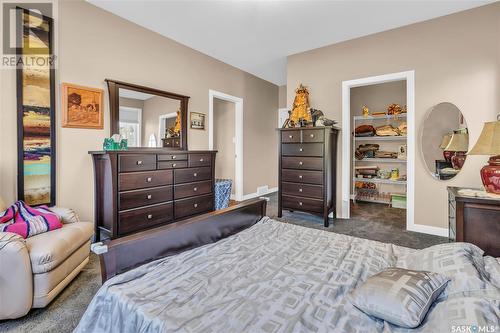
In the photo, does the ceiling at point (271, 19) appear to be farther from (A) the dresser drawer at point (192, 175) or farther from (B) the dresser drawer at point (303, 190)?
(B) the dresser drawer at point (303, 190)

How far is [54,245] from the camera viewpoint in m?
1.73

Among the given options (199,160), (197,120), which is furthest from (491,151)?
(197,120)

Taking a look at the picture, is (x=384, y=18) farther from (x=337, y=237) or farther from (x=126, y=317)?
(x=126, y=317)

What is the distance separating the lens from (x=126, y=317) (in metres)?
0.91

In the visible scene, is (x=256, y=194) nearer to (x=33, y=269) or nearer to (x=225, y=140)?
(x=225, y=140)

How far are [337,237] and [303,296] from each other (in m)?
0.80

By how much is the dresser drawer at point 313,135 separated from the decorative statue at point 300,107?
486mm

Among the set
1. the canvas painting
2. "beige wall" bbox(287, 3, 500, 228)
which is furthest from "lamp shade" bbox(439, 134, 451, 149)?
the canvas painting

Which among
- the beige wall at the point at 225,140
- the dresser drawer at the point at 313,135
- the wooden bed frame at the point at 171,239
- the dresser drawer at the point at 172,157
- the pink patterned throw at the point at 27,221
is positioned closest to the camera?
the wooden bed frame at the point at 171,239

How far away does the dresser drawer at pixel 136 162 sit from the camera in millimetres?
2658

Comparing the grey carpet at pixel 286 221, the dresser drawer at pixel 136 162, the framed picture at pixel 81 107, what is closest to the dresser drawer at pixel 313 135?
the grey carpet at pixel 286 221

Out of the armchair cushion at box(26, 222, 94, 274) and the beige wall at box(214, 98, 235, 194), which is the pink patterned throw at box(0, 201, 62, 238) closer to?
the armchair cushion at box(26, 222, 94, 274)

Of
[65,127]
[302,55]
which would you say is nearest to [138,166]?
[65,127]

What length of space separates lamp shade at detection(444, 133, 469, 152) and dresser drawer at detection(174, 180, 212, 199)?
3396 millimetres
